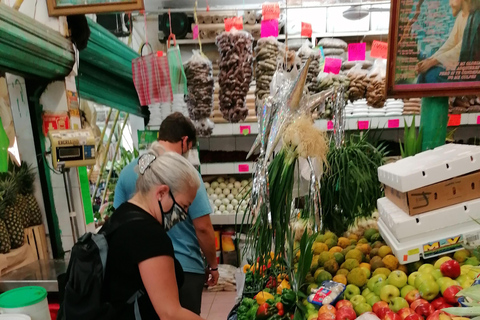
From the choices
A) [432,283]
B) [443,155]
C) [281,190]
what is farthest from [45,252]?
[443,155]

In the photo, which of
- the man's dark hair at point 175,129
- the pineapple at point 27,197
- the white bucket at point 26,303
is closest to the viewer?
the white bucket at point 26,303

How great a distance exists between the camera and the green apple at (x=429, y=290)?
1239 mm

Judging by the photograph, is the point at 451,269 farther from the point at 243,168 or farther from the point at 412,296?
the point at 243,168

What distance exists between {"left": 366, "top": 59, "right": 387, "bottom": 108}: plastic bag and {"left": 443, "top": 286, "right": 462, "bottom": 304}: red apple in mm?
2081

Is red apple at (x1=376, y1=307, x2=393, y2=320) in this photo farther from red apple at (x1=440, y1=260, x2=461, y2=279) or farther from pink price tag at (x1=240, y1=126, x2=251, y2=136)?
pink price tag at (x1=240, y1=126, x2=251, y2=136)

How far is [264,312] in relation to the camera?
1331 millimetres

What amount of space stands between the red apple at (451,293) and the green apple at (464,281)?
0.15 ft

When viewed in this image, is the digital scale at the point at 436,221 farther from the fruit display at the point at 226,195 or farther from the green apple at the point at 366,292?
the fruit display at the point at 226,195

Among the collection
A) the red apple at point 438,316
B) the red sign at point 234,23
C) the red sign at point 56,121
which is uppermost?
the red sign at point 234,23

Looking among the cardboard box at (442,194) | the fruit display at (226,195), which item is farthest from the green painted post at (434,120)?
the fruit display at (226,195)

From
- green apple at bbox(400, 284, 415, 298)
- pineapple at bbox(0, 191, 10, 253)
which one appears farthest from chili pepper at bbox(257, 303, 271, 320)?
pineapple at bbox(0, 191, 10, 253)

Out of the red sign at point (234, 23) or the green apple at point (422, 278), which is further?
the red sign at point (234, 23)

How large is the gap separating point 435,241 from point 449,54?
3.26 ft

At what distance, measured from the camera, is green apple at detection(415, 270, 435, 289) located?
127cm
